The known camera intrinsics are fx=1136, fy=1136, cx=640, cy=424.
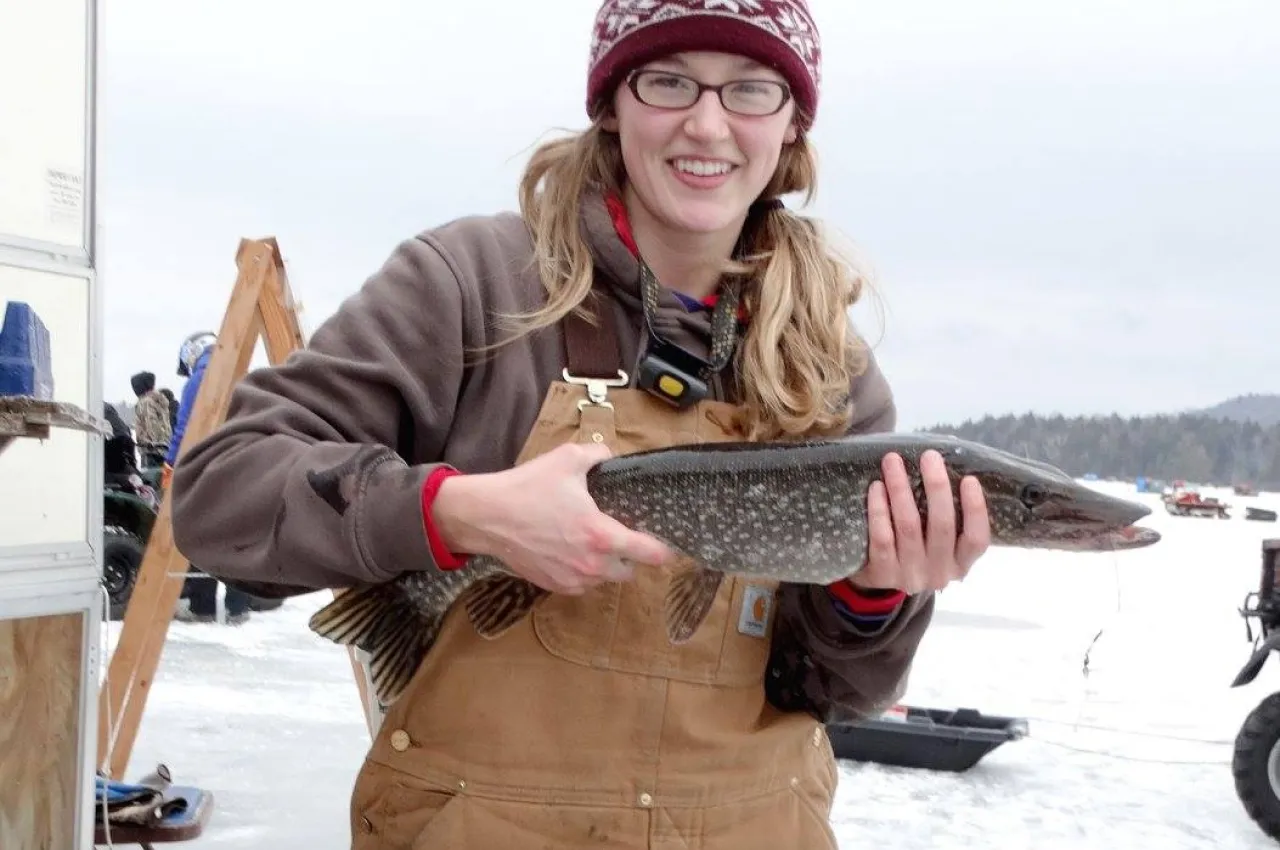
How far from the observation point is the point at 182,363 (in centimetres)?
872

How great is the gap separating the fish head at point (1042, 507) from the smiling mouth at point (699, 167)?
623mm

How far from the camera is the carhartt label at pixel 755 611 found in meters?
2.00

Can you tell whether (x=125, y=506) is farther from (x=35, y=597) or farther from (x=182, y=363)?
(x=35, y=597)

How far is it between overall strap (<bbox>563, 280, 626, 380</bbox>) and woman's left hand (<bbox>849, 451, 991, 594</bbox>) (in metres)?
0.49

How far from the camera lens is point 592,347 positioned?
1.96m

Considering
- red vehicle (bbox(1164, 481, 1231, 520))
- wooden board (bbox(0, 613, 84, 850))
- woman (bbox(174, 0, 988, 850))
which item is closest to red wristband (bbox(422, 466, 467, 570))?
woman (bbox(174, 0, 988, 850))

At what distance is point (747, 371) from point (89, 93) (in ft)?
8.14

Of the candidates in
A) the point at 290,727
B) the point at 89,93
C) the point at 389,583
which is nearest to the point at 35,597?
the point at 89,93

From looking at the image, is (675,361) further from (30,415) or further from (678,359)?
(30,415)

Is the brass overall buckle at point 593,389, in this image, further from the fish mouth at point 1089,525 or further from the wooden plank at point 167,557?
the wooden plank at point 167,557

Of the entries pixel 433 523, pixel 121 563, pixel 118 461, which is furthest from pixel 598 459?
pixel 118 461

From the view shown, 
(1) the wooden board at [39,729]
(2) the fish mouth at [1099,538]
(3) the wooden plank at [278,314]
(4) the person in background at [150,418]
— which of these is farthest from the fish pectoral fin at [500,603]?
(4) the person in background at [150,418]

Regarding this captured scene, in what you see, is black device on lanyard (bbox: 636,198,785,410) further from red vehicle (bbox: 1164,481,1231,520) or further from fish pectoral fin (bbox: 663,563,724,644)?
red vehicle (bbox: 1164,481,1231,520)

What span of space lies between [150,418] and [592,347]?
398 inches
